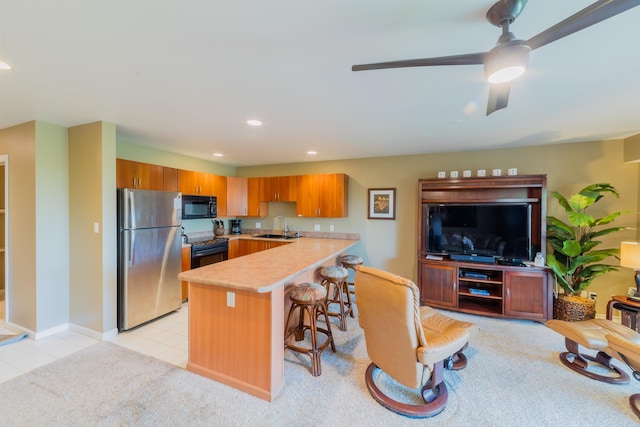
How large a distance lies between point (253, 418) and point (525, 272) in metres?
3.54

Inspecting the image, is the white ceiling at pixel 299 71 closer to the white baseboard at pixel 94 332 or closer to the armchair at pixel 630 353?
the armchair at pixel 630 353

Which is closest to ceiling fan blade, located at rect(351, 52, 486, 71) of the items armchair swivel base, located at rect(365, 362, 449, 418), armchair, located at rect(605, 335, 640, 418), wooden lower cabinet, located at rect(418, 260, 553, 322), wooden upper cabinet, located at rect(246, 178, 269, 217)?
armchair swivel base, located at rect(365, 362, 449, 418)

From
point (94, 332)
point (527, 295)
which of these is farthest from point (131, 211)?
point (527, 295)

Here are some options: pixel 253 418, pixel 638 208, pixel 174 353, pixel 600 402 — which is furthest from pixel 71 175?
pixel 638 208

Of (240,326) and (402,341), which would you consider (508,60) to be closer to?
(402,341)

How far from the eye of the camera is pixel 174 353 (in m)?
2.57

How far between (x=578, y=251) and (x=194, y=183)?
5.44 metres

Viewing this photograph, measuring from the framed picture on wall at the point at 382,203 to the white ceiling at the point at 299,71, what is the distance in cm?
135

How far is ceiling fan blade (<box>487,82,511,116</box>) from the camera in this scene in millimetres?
1438

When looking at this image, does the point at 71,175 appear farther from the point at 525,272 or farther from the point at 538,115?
the point at 525,272

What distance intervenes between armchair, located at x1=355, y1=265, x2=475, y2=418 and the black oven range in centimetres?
290

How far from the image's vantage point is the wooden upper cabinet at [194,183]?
4.10 m

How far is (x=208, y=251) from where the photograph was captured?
13.9ft

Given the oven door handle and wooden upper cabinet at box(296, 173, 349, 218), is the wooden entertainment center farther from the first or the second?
the oven door handle
